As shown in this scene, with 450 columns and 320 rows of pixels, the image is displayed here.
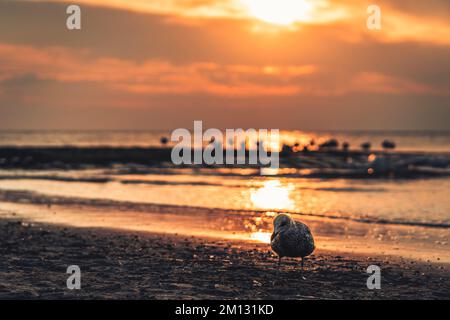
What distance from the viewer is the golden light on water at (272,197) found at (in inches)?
1091

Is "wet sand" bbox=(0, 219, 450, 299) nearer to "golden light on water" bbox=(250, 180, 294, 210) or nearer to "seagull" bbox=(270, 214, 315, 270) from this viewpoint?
"seagull" bbox=(270, 214, 315, 270)

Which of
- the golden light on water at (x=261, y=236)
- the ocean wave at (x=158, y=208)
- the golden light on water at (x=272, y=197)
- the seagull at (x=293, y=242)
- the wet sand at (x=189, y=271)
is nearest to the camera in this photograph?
the wet sand at (x=189, y=271)

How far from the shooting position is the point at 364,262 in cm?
1532

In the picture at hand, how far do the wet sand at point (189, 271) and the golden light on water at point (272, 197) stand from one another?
9530 mm

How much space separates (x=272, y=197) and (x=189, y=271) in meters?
17.5

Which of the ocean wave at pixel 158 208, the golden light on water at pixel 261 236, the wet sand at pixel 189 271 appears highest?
the ocean wave at pixel 158 208

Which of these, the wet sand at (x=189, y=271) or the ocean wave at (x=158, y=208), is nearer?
the wet sand at (x=189, y=271)

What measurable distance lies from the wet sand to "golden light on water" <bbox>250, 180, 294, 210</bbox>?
375 inches

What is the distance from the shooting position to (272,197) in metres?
31.2

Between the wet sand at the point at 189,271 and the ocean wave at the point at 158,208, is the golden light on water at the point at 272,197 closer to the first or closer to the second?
the ocean wave at the point at 158,208

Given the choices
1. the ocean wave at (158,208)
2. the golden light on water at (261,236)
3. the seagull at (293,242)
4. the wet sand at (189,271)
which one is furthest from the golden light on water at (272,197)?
the seagull at (293,242)

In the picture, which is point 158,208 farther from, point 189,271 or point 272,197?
point 189,271

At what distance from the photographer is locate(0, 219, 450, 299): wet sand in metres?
12.1
